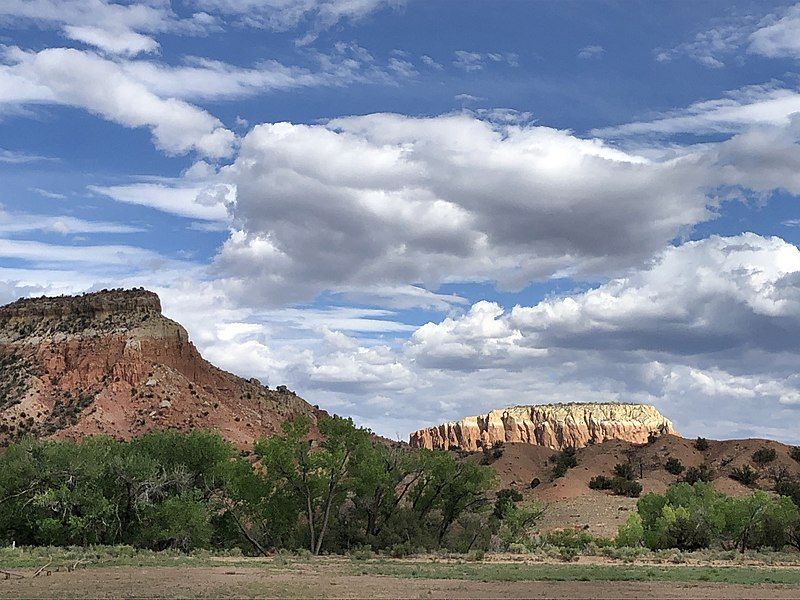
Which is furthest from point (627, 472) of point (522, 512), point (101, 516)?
point (101, 516)

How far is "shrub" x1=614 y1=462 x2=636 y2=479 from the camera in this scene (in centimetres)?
9536

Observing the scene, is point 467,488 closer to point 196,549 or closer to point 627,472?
point 196,549

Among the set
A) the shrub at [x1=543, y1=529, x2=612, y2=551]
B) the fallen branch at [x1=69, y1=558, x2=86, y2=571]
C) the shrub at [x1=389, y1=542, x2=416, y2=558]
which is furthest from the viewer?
the shrub at [x1=543, y1=529, x2=612, y2=551]

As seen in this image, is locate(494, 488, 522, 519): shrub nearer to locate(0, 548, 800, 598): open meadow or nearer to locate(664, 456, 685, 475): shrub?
locate(664, 456, 685, 475): shrub

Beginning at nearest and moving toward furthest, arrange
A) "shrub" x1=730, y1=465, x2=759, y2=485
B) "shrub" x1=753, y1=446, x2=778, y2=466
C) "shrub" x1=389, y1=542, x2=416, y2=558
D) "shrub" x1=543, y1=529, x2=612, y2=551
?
"shrub" x1=389, y1=542, x2=416, y2=558 → "shrub" x1=543, y1=529, x2=612, y2=551 → "shrub" x1=730, y1=465, x2=759, y2=485 → "shrub" x1=753, y1=446, x2=778, y2=466

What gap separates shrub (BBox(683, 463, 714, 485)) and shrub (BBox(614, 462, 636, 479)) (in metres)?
5.60

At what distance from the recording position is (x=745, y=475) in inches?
3501

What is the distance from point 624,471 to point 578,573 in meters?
66.4

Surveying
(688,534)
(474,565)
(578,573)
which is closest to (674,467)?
(688,534)

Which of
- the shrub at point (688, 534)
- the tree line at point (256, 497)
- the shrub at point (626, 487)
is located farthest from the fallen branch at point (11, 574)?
the shrub at point (626, 487)

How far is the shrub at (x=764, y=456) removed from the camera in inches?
3812

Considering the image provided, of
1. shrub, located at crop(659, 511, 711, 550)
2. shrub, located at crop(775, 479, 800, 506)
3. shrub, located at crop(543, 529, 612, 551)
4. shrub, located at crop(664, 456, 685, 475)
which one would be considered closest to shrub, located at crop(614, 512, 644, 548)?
shrub, located at crop(543, 529, 612, 551)

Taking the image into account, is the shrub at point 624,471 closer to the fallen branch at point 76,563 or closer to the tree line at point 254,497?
the tree line at point 254,497

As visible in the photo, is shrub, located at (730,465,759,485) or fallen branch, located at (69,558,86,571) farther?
shrub, located at (730,465,759,485)
